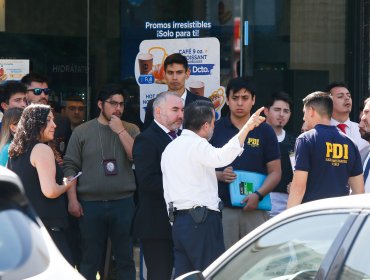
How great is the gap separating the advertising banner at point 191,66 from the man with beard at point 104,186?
164 centimetres

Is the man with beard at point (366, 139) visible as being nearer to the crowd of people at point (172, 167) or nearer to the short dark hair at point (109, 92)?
the crowd of people at point (172, 167)

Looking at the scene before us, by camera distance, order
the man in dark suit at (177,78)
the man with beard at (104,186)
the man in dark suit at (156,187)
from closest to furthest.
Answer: the man in dark suit at (156,187) → the man with beard at (104,186) → the man in dark suit at (177,78)

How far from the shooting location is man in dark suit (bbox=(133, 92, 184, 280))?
774 cm

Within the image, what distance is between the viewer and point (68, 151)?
906 cm

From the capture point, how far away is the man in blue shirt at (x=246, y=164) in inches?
316

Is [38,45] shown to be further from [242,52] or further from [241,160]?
[241,160]

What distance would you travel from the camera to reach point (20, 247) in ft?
12.9

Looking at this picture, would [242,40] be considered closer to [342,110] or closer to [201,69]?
[201,69]

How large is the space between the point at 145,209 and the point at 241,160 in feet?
3.13

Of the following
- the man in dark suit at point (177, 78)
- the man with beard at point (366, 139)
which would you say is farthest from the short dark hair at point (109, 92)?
the man with beard at point (366, 139)

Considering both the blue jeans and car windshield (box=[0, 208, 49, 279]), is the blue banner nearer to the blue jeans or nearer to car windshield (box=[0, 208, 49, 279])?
the blue jeans

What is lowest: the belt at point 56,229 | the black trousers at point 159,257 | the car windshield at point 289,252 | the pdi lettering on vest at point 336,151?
the black trousers at point 159,257

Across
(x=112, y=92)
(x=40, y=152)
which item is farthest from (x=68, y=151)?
(x=40, y=152)

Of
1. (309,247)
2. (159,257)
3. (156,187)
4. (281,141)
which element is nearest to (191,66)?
(281,141)
